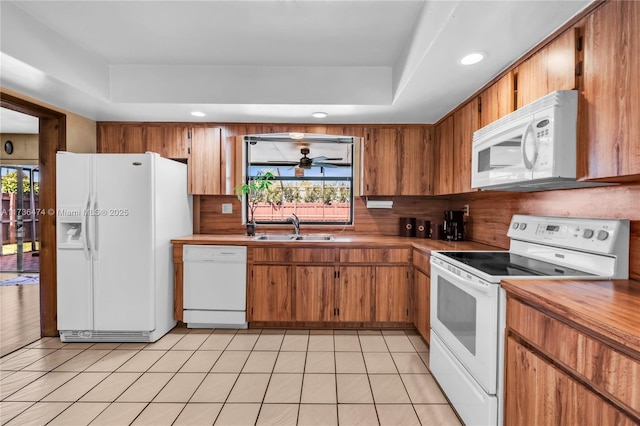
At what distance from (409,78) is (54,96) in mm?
2926

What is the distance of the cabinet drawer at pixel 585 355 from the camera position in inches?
31.7

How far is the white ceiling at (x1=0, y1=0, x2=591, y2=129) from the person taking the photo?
166 centimetres

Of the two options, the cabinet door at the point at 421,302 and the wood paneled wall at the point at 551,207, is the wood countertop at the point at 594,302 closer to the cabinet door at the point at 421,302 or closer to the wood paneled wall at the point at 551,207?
the wood paneled wall at the point at 551,207

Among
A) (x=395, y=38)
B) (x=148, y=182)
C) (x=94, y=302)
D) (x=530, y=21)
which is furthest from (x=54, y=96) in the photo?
(x=530, y=21)

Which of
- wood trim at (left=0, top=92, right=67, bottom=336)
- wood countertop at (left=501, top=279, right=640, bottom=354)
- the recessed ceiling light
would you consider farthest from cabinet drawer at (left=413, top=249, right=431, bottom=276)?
wood trim at (left=0, top=92, right=67, bottom=336)

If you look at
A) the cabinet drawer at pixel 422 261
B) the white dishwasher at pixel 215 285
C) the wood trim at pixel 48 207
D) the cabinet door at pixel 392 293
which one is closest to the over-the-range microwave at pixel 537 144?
the cabinet drawer at pixel 422 261

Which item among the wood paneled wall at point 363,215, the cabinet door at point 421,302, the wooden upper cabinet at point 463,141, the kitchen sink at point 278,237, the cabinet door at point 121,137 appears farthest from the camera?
the wood paneled wall at point 363,215

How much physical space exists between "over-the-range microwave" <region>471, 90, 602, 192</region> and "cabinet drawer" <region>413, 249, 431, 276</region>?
2.70 feet

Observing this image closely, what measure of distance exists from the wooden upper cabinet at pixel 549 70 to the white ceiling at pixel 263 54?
8 centimetres

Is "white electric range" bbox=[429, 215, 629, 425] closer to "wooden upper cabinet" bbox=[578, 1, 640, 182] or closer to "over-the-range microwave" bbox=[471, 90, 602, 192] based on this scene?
"over-the-range microwave" bbox=[471, 90, 602, 192]

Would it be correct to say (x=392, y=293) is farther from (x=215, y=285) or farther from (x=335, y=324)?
(x=215, y=285)

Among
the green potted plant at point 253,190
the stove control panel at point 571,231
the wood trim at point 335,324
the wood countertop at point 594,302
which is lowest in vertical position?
the wood trim at point 335,324

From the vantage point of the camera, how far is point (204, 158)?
10.6ft

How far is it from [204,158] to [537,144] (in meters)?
2.96
